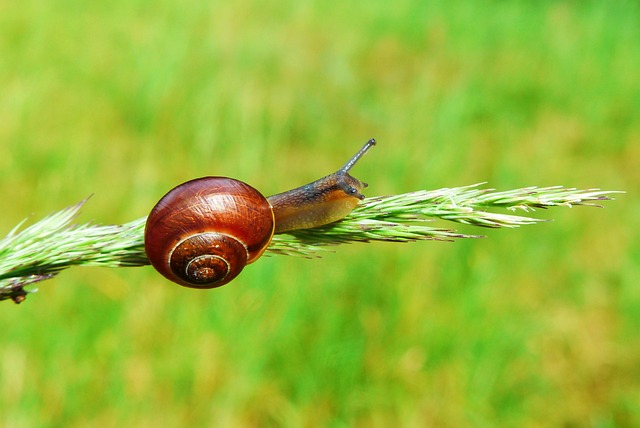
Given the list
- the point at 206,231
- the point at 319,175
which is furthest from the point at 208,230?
the point at 319,175

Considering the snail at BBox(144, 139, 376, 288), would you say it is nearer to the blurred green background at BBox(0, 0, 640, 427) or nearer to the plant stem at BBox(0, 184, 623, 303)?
the plant stem at BBox(0, 184, 623, 303)

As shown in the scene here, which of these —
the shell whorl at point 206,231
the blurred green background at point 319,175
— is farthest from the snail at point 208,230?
the blurred green background at point 319,175

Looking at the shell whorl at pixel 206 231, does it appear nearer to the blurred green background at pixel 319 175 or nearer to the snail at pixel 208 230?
the snail at pixel 208 230

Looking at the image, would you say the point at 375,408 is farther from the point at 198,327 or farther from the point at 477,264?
the point at 477,264

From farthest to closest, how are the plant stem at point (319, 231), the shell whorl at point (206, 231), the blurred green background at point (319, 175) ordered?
the blurred green background at point (319, 175) → the shell whorl at point (206, 231) → the plant stem at point (319, 231)

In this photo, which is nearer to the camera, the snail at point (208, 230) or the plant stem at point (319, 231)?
the plant stem at point (319, 231)

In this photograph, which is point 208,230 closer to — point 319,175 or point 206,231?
point 206,231

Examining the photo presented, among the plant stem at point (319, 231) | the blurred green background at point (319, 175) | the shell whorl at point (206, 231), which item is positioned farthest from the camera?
the blurred green background at point (319, 175)

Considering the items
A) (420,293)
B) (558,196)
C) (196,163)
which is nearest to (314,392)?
(420,293)
